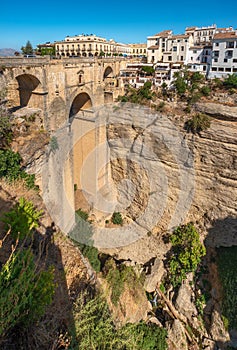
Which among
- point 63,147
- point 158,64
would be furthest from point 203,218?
point 158,64

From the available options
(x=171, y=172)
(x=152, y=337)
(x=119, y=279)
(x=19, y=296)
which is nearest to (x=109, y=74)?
(x=171, y=172)

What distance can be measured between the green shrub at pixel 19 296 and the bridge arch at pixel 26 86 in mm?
9486

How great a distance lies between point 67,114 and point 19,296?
11.0 metres

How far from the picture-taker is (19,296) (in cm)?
303

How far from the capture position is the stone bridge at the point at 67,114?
10531mm

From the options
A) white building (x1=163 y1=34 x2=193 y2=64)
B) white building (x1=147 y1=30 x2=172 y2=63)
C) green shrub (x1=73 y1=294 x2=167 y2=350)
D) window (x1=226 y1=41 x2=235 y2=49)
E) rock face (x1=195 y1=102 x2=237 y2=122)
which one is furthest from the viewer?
white building (x1=147 y1=30 x2=172 y2=63)

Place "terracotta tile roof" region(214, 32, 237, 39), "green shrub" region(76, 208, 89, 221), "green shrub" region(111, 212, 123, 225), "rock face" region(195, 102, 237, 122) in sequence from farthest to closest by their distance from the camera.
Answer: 1. "terracotta tile roof" region(214, 32, 237, 39)
2. "green shrub" region(111, 212, 123, 225)
3. "green shrub" region(76, 208, 89, 221)
4. "rock face" region(195, 102, 237, 122)

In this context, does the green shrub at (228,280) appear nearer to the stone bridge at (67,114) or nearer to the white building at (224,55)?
the stone bridge at (67,114)

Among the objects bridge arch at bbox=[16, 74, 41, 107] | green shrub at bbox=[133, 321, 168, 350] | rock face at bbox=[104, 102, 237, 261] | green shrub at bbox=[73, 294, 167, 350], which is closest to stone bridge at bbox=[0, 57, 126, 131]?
bridge arch at bbox=[16, 74, 41, 107]

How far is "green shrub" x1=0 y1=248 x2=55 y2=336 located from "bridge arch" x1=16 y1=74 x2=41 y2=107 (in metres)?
9.49

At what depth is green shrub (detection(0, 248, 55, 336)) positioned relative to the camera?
9.18ft

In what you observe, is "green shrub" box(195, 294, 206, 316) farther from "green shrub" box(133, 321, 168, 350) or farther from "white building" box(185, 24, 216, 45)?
"white building" box(185, 24, 216, 45)

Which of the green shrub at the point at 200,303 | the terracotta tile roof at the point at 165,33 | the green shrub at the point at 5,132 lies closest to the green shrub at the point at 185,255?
the green shrub at the point at 200,303

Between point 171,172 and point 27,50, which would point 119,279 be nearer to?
point 171,172
